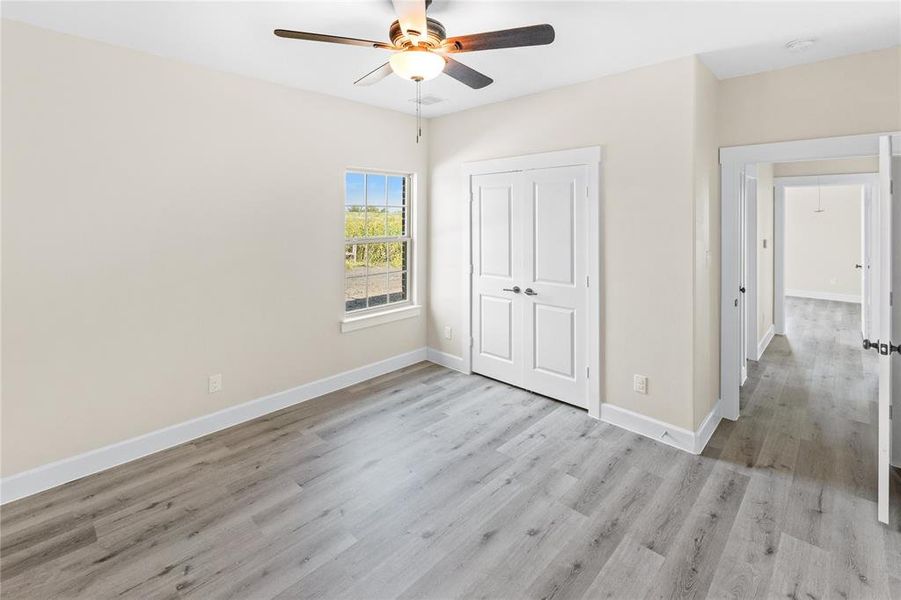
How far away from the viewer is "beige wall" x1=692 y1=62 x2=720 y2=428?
3109 millimetres

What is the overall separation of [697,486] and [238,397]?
3376 mm

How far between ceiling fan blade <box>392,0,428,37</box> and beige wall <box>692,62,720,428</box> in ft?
6.69

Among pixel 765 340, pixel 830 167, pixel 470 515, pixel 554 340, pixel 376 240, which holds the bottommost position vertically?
pixel 470 515

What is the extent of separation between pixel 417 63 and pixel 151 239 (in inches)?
87.8

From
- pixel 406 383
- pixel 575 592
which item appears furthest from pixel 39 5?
pixel 575 592

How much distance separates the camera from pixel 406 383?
448 cm

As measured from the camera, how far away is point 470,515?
2.48 meters

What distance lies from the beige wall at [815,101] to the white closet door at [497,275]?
1.76 metres

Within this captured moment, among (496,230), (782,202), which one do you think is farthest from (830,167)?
(496,230)

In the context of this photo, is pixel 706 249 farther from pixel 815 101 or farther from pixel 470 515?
pixel 470 515

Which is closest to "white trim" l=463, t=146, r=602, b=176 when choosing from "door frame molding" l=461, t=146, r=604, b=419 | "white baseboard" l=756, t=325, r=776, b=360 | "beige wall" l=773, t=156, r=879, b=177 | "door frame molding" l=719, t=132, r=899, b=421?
"door frame molding" l=461, t=146, r=604, b=419

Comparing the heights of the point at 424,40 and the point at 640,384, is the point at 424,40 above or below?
above

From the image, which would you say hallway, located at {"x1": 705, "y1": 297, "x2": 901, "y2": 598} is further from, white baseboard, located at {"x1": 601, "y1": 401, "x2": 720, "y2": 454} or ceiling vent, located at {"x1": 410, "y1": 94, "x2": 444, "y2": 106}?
ceiling vent, located at {"x1": 410, "y1": 94, "x2": 444, "y2": 106}

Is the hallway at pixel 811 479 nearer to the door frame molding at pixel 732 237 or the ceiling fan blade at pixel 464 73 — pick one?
the door frame molding at pixel 732 237
